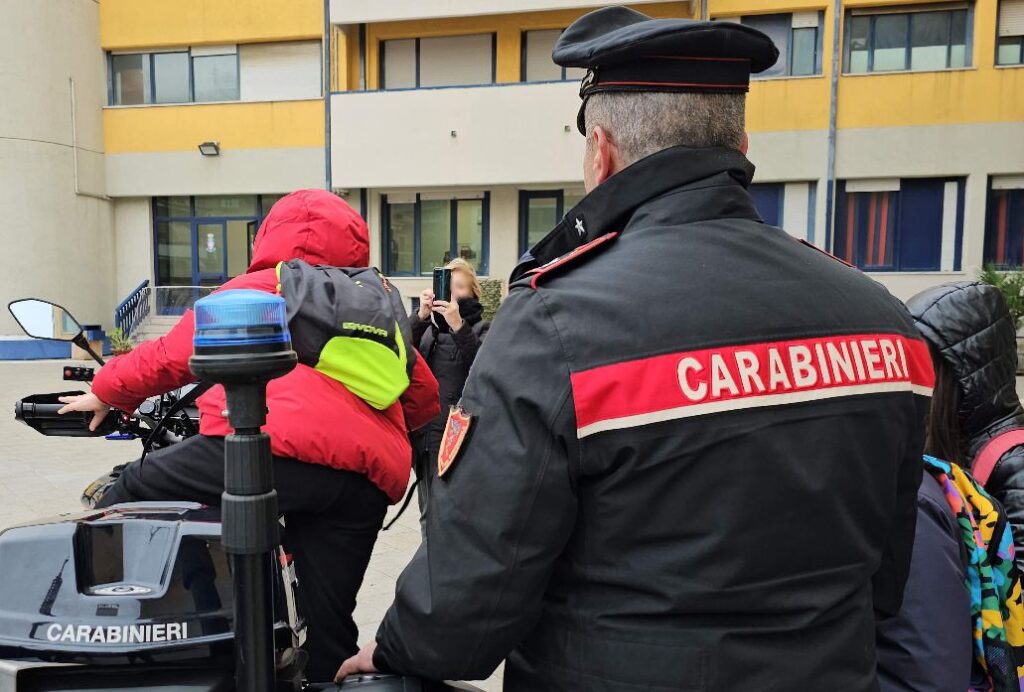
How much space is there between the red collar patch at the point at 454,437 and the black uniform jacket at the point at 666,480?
0.05 feet

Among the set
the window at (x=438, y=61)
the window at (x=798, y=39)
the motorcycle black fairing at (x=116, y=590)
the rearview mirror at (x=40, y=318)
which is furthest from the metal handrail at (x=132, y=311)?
the motorcycle black fairing at (x=116, y=590)

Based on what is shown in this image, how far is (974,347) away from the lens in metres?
2.15

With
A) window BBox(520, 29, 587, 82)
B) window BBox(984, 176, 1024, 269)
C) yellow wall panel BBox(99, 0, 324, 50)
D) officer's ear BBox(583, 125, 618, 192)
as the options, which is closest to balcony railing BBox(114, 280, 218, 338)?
yellow wall panel BBox(99, 0, 324, 50)

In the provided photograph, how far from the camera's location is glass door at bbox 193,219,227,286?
20.1 metres

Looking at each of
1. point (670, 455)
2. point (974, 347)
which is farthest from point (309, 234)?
point (974, 347)

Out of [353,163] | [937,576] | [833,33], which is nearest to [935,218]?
[833,33]

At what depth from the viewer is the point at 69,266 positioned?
19406mm

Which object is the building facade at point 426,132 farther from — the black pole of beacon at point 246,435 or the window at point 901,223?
the black pole of beacon at point 246,435

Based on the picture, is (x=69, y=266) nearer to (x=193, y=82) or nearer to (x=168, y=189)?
(x=168, y=189)

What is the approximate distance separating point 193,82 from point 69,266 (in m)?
5.40

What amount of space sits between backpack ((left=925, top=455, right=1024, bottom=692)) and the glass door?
65.9ft

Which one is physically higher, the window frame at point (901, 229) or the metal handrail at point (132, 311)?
the window frame at point (901, 229)

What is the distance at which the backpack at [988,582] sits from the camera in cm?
169

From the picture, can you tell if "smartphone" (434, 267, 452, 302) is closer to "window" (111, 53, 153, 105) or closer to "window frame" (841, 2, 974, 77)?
"window frame" (841, 2, 974, 77)
